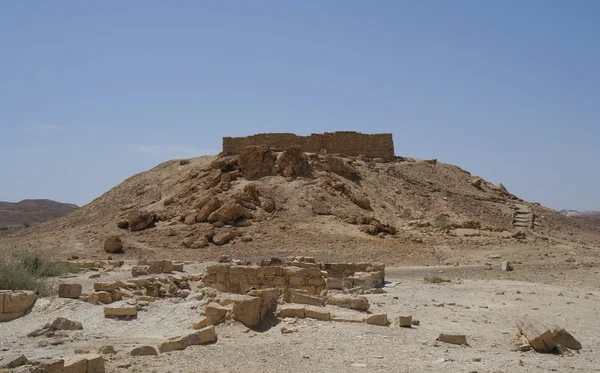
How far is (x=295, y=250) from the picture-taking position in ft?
79.3

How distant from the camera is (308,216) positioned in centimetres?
2727

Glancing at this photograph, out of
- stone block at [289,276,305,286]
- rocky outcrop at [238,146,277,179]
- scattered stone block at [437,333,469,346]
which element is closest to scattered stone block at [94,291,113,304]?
stone block at [289,276,305,286]

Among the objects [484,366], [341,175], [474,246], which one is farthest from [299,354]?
[341,175]

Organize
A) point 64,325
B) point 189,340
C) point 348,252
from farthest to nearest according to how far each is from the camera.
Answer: point 348,252
point 64,325
point 189,340

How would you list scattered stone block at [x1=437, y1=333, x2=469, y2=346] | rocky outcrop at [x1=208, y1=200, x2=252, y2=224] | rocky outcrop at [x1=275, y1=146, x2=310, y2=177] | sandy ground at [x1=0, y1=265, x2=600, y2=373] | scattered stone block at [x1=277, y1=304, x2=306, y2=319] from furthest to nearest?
rocky outcrop at [x1=275, y1=146, x2=310, y2=177] < rocky outcrop at [x1=208, y1=200, x2=252, y2=224] < scattered stone block at [x1=277, y1=304, x2=306, y2=319] < scattered stone block at [x1=437, y1=333, x2=469, y2=346] < sandy ground at [x1=0, y1=265, x2=600, y2=373]

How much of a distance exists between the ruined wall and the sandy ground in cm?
2256

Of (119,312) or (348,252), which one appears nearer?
(119,312)

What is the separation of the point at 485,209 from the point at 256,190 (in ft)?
39.2

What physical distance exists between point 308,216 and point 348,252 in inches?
160

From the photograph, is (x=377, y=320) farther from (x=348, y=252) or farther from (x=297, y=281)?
(x=348, y=252)

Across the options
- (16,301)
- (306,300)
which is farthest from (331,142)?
(16,301)

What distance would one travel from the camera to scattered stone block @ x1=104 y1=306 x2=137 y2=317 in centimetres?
1031

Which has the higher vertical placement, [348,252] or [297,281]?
[348,252]

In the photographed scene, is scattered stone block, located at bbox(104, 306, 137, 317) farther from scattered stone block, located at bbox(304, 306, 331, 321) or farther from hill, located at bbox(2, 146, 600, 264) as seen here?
hill, located at bbox(2, 146, 600, 264)
